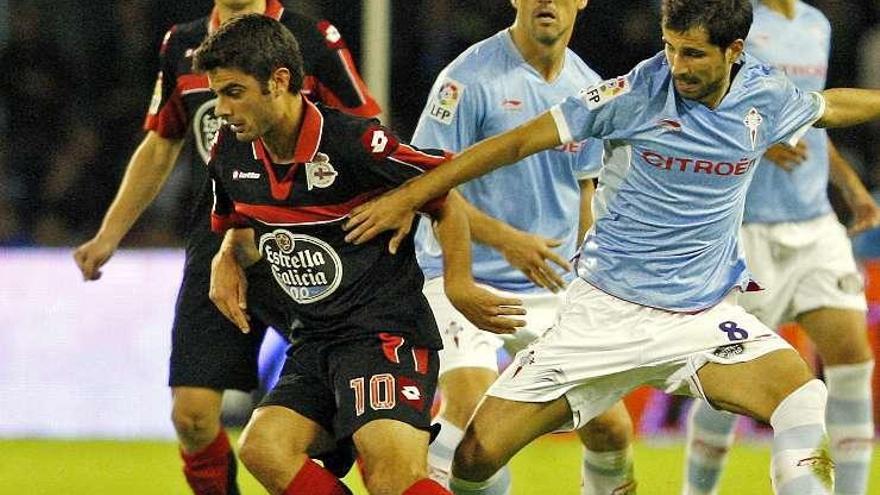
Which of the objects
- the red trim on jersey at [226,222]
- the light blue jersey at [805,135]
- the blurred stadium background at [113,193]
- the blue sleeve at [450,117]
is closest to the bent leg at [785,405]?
the blue sleeve at [450,117]

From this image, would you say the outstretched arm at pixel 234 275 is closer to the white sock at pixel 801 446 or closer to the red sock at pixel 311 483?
the red sock at pixel 311 483

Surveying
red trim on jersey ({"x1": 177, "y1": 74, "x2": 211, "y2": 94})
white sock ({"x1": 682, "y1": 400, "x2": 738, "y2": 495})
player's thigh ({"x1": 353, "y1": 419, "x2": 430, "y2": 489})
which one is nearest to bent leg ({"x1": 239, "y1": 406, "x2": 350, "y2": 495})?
player's thigh ({"x1": 353, "y1": 419, "x2": 430, "y2": 489})

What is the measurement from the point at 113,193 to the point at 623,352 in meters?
7.07

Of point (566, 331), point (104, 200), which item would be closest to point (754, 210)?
point (566, 331)

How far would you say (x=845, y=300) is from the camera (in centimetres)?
634

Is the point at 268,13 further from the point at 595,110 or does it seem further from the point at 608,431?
the point at 608,431

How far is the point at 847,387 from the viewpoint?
6.37 meters

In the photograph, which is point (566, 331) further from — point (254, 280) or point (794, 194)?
point (794, 194)

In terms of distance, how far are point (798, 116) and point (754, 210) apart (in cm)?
167

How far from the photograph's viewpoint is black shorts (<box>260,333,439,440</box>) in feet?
15.6

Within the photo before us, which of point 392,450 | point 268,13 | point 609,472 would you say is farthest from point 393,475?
point 268,13

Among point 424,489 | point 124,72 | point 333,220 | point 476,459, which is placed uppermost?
point 333,220

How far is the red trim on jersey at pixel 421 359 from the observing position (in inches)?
191

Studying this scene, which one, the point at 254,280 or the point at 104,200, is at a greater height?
the point at 254,280
